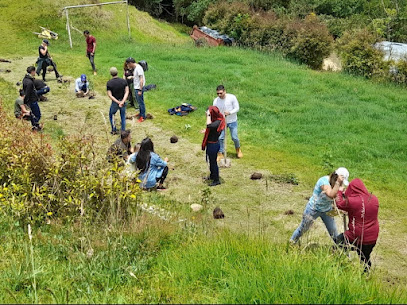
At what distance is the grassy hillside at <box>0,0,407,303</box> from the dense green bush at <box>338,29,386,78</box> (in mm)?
1015

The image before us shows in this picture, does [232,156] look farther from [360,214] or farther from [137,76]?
[360,214]

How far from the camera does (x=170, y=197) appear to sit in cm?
892

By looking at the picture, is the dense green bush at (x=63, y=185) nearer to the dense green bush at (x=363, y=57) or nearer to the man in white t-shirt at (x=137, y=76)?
the man in white t-shirt at (x=137, y=76)

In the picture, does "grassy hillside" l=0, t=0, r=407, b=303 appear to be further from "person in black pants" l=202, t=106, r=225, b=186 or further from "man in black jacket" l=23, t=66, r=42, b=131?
"person in black pants" l=202, t=106, r=225, b=186

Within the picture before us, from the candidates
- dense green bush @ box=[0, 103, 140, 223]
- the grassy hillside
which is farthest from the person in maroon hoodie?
dense green bush @ box=[0, 103, 140, 223]

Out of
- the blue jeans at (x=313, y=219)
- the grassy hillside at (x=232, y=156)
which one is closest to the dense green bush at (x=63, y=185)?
the grassy hillside at (x=232, y=156)

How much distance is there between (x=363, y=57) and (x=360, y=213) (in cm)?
1549

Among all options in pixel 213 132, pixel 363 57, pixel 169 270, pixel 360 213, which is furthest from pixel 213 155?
pixel 363 57

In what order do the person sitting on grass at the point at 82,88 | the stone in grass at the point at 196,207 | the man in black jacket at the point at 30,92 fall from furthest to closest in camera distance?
the person sitting on grass at the point at 82,88
the man in black jacket at the point at 30,92
the stone in grass at the point at 196,207

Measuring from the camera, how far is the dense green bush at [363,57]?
19.0m

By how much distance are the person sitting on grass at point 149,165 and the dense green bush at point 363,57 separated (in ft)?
44.6

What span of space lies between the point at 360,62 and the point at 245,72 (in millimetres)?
5289

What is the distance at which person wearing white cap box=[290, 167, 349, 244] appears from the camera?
609 centimetres

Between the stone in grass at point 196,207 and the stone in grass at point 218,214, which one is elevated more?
the stone in grass at point 196,207
